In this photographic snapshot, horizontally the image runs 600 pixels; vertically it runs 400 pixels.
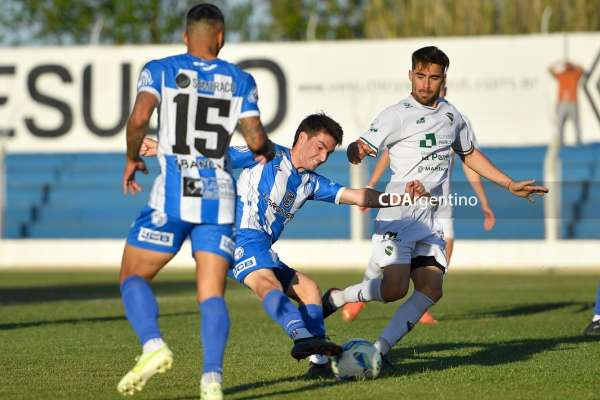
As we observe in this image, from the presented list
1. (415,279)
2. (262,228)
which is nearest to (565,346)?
(415,279)

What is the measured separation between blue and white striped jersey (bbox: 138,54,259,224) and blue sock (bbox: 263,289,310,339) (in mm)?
1173

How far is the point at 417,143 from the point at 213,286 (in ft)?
8.10

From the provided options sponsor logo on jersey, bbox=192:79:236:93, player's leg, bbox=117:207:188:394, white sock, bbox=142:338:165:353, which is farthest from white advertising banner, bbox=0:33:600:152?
white sock, bbox=142:338:165:353

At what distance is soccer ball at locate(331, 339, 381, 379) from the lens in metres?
7.81

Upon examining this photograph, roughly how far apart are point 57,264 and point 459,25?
36.1 feet

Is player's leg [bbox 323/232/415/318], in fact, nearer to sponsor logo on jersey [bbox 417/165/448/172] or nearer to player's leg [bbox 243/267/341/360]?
sponsor logo on jersey [bbox 417/165/448/172]

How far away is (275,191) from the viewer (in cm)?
805

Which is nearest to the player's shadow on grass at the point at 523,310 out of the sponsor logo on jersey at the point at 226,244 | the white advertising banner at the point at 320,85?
the sponsor logo on jersey at the point at 226,244

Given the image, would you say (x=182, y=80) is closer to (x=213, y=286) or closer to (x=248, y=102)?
(x=248, y=102)

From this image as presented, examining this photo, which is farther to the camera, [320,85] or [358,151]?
[320,85]

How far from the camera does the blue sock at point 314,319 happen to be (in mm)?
7879

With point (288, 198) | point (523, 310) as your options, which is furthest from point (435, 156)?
point (523, 310)

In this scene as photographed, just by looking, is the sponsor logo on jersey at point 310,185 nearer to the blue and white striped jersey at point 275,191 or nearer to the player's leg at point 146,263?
the blue and white striped jersey at point 275,191

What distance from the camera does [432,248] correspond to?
8.55 metres
